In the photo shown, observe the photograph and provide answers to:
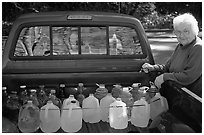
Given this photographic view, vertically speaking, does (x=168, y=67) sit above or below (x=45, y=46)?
below

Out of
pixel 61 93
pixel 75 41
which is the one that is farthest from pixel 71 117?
pixel 75 41

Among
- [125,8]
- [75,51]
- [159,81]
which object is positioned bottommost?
[159,81]

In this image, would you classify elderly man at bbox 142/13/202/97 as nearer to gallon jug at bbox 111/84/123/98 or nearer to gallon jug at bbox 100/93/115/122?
gallon jug at bbox 111/84/123/98

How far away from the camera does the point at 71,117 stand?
2.72 metres

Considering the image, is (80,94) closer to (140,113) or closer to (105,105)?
(105,105)

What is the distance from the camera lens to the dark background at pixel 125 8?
1998cm

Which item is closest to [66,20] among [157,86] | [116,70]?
[116,70]

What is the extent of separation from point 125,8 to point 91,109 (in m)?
20.8

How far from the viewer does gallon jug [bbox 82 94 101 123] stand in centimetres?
290

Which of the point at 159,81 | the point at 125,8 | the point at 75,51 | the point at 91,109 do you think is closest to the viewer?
the point at 91,109

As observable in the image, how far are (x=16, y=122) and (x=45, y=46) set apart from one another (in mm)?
1064

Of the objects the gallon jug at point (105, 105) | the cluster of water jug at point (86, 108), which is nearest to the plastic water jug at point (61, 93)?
the cluster of water jug at point (86, 108)

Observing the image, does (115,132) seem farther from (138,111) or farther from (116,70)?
(116,70)

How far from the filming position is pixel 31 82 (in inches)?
129
